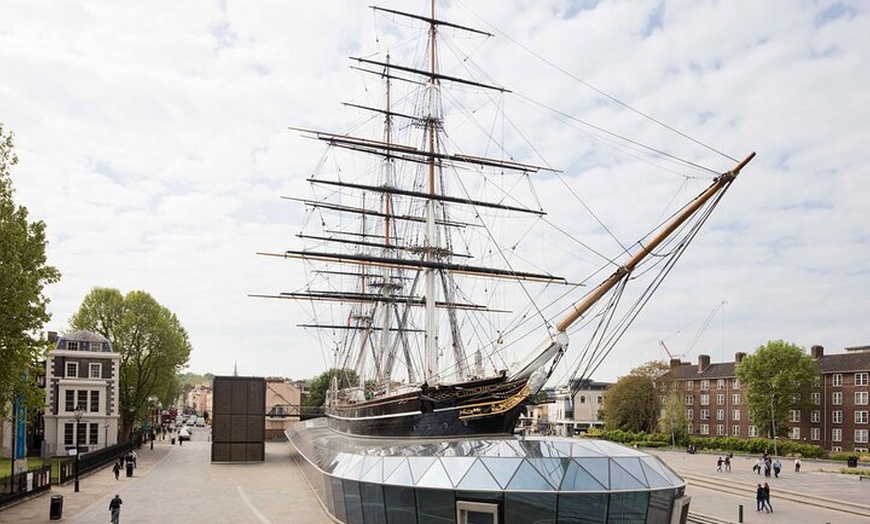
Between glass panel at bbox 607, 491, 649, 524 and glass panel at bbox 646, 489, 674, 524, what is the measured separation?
0.23m

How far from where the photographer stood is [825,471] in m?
51.1

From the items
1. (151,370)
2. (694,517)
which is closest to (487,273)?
(694,517)

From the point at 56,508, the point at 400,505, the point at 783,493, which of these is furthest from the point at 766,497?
the point at 56,508

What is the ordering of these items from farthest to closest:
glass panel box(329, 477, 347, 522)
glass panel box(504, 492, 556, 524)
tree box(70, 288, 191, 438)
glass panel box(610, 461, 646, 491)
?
1. tree box(70, 288, 191, 438)
2. glass panel box(329, 477, 347, 522)
3. glass panel box(610, 461, 646, 491)
4. glass panel box(504, 492, 556, 524)

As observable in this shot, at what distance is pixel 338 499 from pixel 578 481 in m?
9.76

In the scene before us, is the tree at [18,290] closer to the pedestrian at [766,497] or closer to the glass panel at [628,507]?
the glass panel at [628,507]

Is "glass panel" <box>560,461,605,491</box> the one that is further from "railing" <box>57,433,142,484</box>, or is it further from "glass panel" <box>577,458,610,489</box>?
"railing" <box>57,433,142,484</box>

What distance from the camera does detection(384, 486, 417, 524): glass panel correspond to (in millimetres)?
23016

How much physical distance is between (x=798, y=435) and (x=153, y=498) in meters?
64.2

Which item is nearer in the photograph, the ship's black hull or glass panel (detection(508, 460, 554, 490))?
glass panel (detection(508, 460, 554, 490))

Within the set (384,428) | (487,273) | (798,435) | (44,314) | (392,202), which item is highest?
(392,202)

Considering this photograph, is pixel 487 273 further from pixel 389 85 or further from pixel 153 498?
pixel 389 85

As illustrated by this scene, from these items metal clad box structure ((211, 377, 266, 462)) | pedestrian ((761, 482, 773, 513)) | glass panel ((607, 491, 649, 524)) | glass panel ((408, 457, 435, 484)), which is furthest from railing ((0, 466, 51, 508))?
pedestrian ((761, 482, 773, 513))

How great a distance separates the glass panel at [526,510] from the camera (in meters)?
21.4
